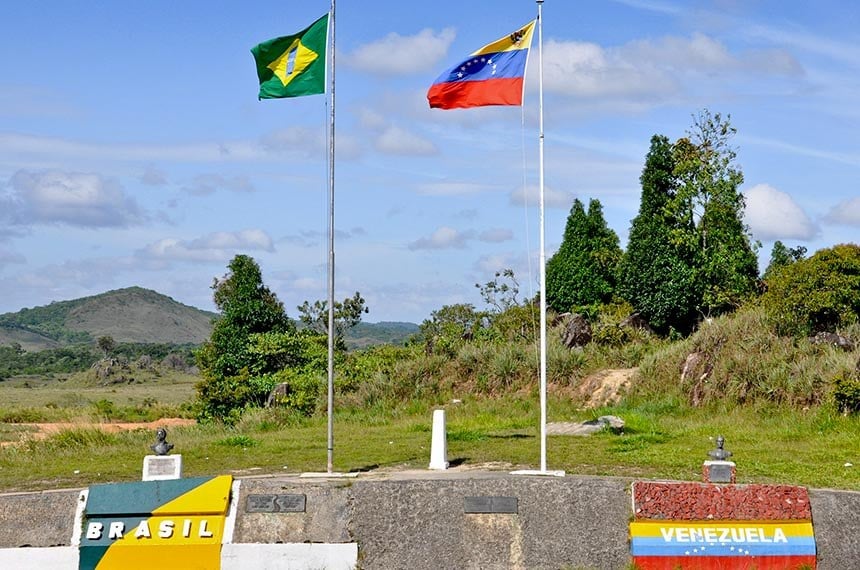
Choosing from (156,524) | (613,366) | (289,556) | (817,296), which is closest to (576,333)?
(613,366)

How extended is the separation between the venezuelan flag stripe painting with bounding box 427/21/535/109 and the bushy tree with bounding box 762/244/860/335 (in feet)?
43.9

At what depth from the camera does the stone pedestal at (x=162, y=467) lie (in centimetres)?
1152

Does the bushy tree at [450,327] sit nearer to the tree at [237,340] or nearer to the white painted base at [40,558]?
the tree at [237,340]

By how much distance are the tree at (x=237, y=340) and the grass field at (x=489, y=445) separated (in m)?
7.22

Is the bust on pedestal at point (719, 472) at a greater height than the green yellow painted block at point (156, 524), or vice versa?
the bust on pedestal at point (719, 472)

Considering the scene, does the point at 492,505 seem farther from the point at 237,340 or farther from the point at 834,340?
the point at 237,340

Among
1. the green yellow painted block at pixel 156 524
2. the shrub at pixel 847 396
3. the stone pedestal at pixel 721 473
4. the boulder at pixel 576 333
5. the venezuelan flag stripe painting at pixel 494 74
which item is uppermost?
the venezuelan flag stripe painting at pixel 494 74

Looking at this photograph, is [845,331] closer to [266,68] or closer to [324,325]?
[266,68]

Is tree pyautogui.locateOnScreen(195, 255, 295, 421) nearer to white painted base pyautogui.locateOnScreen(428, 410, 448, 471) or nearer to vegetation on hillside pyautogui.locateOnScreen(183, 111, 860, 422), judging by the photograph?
vegetation on hillside pyautogui.locateOnScreen(183, 111, 860, 422)

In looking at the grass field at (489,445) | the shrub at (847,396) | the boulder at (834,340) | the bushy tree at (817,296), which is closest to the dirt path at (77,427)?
the grass field at (489,445)

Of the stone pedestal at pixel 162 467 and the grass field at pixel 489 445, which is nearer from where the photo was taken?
the stone pedestal at pixel 162 467

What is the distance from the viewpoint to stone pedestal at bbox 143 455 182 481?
11523 millimetres

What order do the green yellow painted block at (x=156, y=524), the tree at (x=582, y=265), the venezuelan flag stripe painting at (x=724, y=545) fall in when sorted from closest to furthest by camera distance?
the venezuelan flag stripe painting at (x=724, y=545) → the green yellow painted block at (x=156, y=524) → the tree at (x=582, y=265)

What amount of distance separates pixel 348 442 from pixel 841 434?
8.47m
